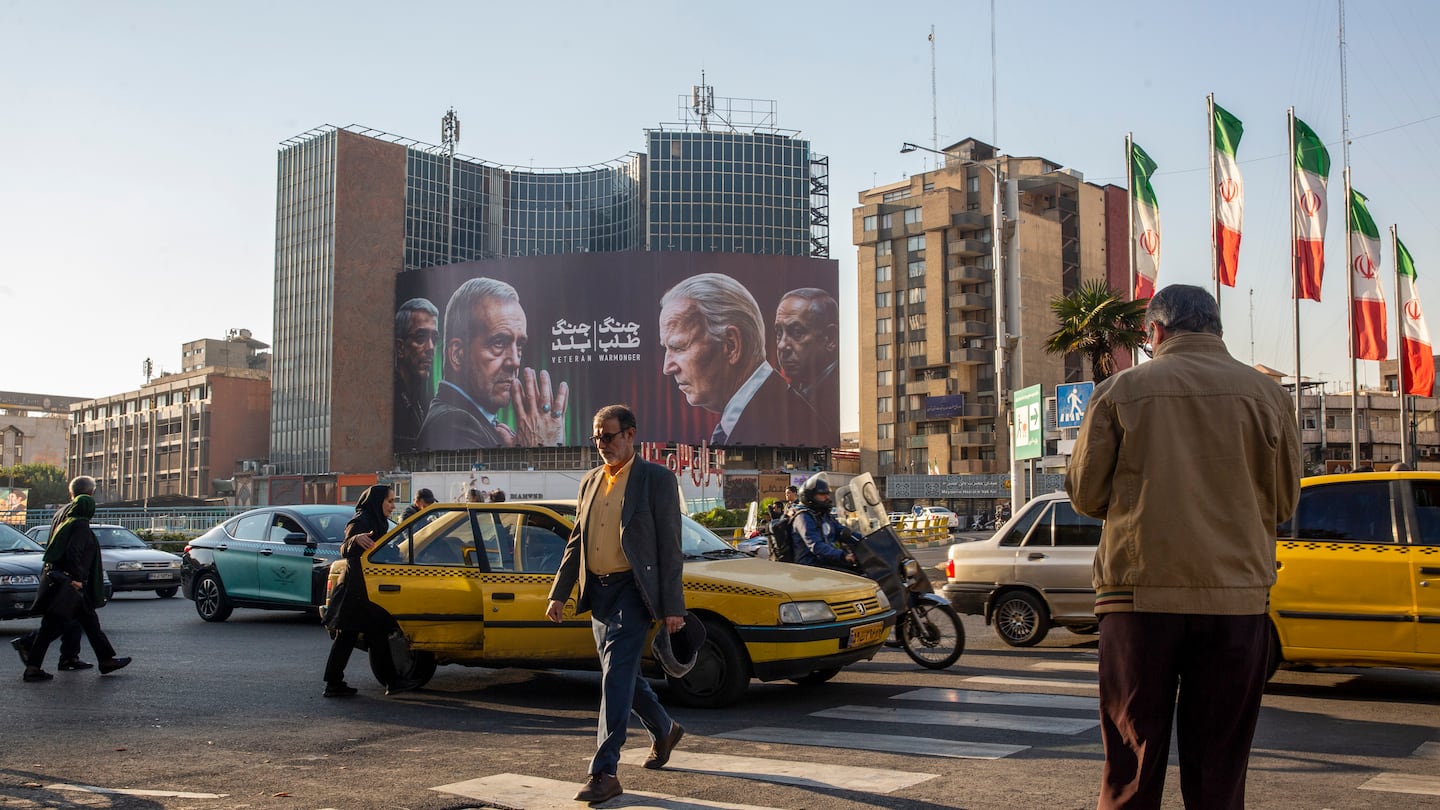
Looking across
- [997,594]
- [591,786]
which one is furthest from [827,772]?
[997,594]

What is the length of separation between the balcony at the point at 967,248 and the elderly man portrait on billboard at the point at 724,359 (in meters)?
14.9

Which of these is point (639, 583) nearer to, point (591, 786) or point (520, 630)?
point (591, 786)

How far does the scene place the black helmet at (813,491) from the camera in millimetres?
10625

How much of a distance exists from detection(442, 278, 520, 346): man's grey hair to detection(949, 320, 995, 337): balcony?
32914mm

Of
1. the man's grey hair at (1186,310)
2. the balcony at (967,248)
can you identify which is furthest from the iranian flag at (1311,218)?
the balcony at (967,248)

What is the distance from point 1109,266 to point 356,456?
64013mm

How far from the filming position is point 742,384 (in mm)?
91875

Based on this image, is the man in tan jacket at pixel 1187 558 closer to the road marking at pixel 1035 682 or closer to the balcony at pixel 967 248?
the road marking at pixel 1035 682

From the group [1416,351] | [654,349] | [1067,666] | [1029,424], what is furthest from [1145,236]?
[654,349]

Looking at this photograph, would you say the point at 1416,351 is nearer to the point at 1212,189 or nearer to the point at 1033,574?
the point at 1212,189

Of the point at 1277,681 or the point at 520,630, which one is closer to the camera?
the point at 520,630

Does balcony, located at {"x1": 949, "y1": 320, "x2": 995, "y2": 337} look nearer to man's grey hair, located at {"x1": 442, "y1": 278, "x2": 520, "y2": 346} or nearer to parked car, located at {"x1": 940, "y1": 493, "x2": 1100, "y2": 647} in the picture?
man's grey hair, located at {"x1": 442, "y1": 278, "x2": 520, "y2": 346}

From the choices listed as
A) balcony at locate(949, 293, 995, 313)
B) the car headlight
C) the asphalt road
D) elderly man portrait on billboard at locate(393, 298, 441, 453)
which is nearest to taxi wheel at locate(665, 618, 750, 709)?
the asphalt road

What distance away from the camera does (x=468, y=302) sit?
9819 centimetres
